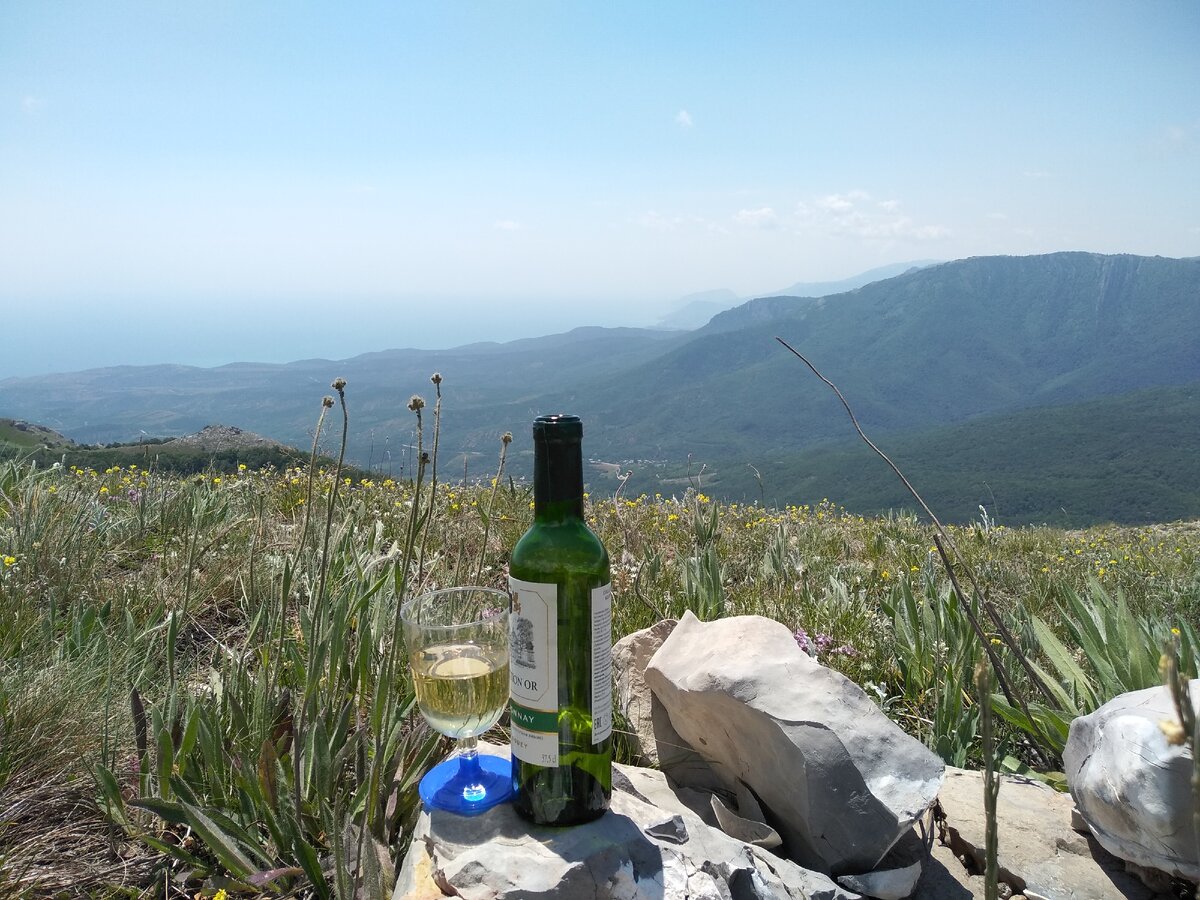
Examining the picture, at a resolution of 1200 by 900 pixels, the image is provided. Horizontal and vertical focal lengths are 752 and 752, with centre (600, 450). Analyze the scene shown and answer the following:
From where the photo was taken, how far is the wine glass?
1821 millimetres

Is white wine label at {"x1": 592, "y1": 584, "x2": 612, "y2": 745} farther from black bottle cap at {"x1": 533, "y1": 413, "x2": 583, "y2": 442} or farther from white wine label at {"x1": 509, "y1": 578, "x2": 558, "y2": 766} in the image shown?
black bottle cap at {"x1": 533, "y1": 413, "x2": 583, "y2": 442}

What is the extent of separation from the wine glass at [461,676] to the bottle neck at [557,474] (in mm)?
344

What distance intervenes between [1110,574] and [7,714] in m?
6.81

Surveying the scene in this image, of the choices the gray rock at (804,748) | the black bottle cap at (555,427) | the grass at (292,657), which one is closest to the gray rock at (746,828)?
the gray rock at (804,748)

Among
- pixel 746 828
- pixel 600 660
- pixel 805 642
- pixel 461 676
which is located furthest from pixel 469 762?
pixel 805 642

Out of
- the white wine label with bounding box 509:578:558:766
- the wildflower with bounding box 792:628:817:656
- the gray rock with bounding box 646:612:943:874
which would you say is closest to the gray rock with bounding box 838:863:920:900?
the gray rock with bounding box 646:612:943:874

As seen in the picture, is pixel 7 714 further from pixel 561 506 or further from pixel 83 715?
pixel 561 506

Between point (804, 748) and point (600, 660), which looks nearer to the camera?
point (600, 660)

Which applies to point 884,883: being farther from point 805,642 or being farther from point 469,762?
point 805,642

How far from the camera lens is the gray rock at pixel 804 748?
211cm

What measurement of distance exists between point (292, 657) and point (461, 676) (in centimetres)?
115

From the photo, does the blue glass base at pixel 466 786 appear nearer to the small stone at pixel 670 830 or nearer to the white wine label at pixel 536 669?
the white wine label at pixel 536 669

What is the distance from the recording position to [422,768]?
2213 millimetres

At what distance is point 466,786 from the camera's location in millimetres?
1992
